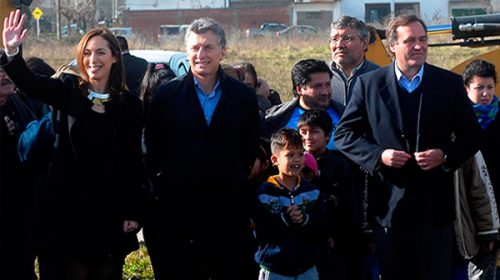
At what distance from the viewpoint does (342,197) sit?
237 inches

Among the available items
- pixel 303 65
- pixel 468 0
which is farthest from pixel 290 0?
pixel 303 65

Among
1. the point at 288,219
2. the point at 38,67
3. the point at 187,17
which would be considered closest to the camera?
the point at 288,219

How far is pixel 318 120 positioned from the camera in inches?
240

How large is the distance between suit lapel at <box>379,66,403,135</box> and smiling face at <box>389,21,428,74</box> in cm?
11

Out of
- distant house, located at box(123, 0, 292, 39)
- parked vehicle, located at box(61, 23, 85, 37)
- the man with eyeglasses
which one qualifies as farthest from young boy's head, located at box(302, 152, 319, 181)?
distant house, located at box(123, 0, 292, 39)

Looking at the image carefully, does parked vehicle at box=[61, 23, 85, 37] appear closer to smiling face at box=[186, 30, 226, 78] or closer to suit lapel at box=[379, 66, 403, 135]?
smiling face at box=[186, 30, 226, 78]

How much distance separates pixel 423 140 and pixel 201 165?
135 cm

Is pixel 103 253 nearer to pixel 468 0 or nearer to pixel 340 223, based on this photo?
pixel 340 223

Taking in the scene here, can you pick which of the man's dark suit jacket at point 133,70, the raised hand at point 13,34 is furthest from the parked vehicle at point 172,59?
the raised hand at point 13,34

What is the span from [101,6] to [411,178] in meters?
68.0

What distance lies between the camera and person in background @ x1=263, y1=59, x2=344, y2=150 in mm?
6453

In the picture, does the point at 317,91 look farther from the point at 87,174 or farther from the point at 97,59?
the point at 87,174

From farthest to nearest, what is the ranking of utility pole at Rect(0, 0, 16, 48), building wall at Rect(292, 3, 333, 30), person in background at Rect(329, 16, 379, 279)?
building wall at Rect(292, 3, 333, 30) → utility pole at Rect(0, 0, 16, 48) → person in background at Rect(329, 16, 379, 279)

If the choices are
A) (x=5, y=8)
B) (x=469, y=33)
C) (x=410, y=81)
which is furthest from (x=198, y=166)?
(x=469, y=33)
